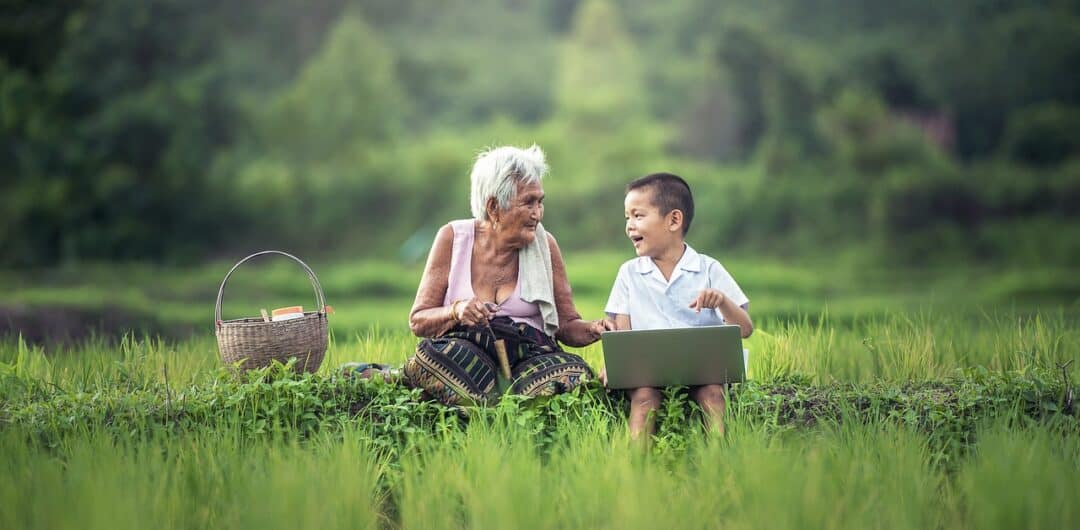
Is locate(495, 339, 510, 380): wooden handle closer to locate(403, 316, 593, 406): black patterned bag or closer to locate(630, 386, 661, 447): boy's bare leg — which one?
locate(403, 316, 593, 406): black patterned bag

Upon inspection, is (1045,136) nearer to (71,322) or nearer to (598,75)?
(598,75)

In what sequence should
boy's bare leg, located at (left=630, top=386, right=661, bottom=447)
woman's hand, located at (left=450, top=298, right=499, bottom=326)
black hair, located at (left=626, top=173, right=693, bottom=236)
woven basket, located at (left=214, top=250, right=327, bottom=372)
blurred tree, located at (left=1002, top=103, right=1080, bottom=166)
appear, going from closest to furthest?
boy's bare leg, located at (left=630, top=386, right=661, bottom=447)
woman's hand, located at (left=450, top=298, right=499, bottom=326)
black hair, located at (left=626, top=173, right=693, bottom=236)
woven basket, located at (left=214, top=250, right=327, bottom=372)
blurred tree, located at (left=1002, top=103, right=1080, bottom=166)

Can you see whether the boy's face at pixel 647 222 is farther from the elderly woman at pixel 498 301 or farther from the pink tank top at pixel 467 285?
the pink tank top at pixel 467 285

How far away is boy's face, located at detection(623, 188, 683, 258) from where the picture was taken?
477 cm

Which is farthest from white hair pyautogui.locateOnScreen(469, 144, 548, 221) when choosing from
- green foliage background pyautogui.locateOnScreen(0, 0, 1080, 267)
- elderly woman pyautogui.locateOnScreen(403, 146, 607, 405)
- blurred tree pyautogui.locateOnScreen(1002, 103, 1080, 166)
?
blurred tree pyautogui.locateOnScreen(1002, 103, 1080, 166)

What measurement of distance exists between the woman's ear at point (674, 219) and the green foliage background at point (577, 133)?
15279mm

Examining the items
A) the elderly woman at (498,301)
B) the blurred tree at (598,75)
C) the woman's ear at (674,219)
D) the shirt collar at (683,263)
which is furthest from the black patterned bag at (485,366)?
the blurred tree at (598,75)

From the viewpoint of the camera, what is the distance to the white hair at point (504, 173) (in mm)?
4848

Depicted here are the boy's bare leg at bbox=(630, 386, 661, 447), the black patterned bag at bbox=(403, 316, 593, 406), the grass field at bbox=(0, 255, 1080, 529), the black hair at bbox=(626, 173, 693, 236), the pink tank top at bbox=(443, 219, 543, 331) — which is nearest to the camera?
the grass field at bbox=(0, 255, 1080, 529)

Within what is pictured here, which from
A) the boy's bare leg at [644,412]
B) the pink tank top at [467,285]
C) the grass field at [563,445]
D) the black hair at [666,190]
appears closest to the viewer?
the grass field at [563,445]

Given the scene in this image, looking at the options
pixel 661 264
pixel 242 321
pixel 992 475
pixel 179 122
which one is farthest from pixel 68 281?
pixel 992 475

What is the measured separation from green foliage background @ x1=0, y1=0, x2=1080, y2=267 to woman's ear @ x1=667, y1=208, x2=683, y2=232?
15.3m

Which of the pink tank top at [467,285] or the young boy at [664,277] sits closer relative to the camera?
the young boy at [664,277]

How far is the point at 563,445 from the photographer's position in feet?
14.1
